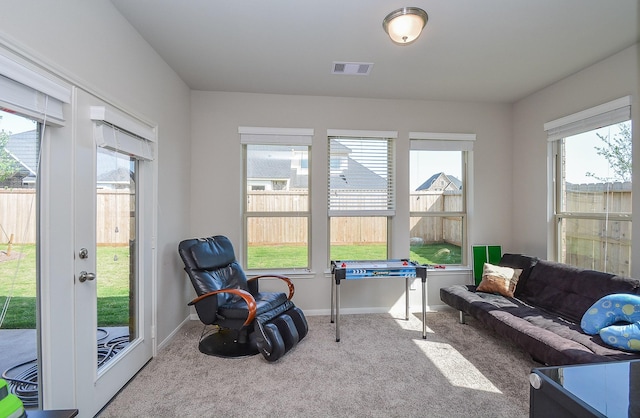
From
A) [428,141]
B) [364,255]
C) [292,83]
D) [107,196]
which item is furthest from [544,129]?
[107,196]

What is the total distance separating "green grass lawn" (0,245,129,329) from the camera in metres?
1.39

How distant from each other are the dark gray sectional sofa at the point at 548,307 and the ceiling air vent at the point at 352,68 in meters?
2.66

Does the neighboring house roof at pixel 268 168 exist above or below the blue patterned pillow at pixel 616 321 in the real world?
above

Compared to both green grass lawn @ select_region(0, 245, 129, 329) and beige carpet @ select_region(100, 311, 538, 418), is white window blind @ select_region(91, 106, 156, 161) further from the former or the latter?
beige carpet @ select_region(100, 311, 538, 418)

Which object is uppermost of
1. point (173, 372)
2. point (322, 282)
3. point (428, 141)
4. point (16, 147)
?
point (428, 141)

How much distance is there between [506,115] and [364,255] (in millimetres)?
2738

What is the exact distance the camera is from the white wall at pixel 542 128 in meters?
2.55

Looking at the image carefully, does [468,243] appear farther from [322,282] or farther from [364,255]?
[322,282]

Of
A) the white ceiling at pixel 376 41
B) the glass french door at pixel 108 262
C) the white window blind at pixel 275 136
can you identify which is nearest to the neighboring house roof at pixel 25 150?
the glass french door at pixel 108 262

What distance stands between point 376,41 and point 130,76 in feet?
6.60

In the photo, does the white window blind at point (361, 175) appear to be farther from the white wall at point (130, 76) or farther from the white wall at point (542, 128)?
the white wall at point (130, 76)

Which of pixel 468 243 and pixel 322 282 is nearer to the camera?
pixel 322 282

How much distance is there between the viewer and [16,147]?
1.41 metres

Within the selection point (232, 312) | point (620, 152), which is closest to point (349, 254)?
point (232, 312)
